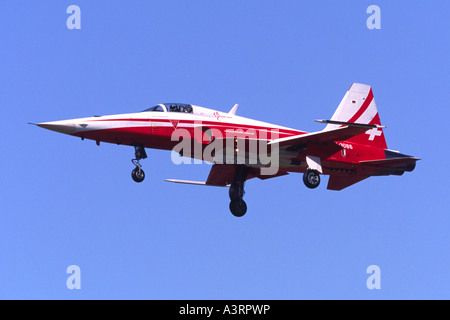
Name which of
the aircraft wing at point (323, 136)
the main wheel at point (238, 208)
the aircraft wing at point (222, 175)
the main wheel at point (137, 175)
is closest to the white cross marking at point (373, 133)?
the aircraft wing at point (323, 136)

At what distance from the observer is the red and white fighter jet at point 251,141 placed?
118ft

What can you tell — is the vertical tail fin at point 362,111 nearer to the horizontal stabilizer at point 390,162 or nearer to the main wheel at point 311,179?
the horizontal stabilizer at point 390,162

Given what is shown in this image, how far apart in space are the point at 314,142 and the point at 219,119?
13.5 feet

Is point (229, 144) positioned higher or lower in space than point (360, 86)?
lower

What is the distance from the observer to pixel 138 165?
35.7m

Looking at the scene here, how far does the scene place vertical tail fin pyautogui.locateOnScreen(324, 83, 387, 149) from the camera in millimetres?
40500

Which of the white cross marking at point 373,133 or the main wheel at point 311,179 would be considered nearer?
the main wheel at point 311,179

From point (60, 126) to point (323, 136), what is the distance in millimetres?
10564

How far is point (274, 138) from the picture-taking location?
38156 mm

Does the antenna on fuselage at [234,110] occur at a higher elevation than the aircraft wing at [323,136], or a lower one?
higher

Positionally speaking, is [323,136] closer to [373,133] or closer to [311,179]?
[311,179]

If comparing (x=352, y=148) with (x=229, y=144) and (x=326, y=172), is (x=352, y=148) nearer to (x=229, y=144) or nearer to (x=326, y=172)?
(x=326, y=172)

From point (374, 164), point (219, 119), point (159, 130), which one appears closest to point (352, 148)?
point (374, 164)

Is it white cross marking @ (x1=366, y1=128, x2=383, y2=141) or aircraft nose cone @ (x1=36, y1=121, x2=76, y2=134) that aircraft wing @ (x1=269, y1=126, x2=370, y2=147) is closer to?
white cross marking @ (x1=366, y1=128, x2=383, y2=141)
